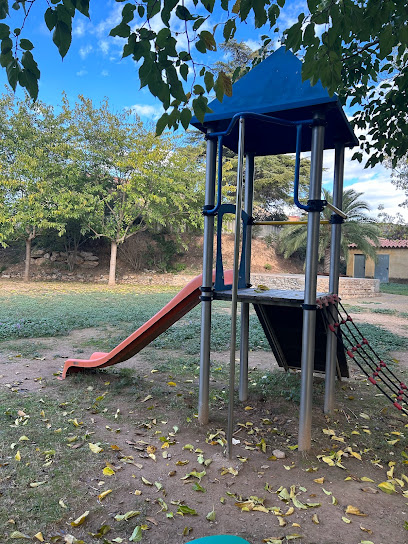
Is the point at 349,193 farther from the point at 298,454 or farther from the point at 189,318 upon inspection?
the point at 298,454

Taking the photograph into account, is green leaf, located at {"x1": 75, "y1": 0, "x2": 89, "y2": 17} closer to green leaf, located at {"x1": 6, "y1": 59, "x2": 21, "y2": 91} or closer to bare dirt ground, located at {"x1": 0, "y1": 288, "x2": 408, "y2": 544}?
green leaf, located at {"x1": 6, "y1": 59, "x2": 21, "y2": 91}

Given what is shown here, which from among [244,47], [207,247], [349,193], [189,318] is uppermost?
[244,47]

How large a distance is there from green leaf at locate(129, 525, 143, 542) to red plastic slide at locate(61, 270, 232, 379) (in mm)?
1895

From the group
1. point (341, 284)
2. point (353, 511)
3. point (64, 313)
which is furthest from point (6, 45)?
point (341, 284)

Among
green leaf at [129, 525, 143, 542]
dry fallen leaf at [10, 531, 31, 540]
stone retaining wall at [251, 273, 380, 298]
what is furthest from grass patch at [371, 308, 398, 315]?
dry fallen leaf at [10, 531, 31, 540]

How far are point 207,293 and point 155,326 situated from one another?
2.73 feet

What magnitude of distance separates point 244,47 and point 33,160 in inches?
637

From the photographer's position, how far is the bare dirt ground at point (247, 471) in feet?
6.97

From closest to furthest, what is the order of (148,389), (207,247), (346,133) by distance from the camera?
(207,247), (346,133), (148,389)

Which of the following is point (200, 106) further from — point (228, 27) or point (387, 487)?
point (387, 487)

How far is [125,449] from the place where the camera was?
2980mm

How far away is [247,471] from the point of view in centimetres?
272

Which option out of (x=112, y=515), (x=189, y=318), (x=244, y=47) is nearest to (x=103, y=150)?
(x=189, y=318)

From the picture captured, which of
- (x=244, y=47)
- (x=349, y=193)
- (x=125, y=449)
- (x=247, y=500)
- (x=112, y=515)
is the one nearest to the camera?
(x=112, y=515)
